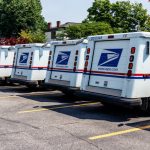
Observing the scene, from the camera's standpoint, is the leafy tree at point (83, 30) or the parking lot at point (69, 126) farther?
the leafy tree at point (83, 30)

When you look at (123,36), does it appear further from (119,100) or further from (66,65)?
(66,65)

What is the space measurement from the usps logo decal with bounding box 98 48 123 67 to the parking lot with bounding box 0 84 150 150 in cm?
155

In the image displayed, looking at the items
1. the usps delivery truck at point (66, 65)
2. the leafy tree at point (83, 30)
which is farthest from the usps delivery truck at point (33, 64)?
the leafy tree at point (83, 30)

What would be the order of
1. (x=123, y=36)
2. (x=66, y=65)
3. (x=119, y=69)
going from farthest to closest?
(x=66, y=65)
(x=119, y=69)
(x=123, y=36)

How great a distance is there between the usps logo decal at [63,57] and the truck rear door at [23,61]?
264 centimetres

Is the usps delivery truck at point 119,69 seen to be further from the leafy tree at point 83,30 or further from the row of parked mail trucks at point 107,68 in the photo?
the leafy tree at point 83,30

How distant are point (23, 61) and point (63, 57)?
3.55 metres

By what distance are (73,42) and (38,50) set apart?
325 centimetres

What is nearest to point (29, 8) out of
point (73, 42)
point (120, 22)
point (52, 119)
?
point (120, 22)

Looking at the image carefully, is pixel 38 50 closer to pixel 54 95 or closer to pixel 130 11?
pixel 54 95

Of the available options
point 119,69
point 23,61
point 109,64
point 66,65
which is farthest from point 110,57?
point 23,61

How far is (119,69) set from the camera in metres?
10.9

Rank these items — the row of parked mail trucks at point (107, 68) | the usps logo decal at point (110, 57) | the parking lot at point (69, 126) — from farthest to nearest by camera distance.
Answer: the usps logo decal at point (110, 57), the row of parked mail trucks at point (107, 68), the parking lot at point (69, 126)

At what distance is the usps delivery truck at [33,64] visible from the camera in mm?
16906
